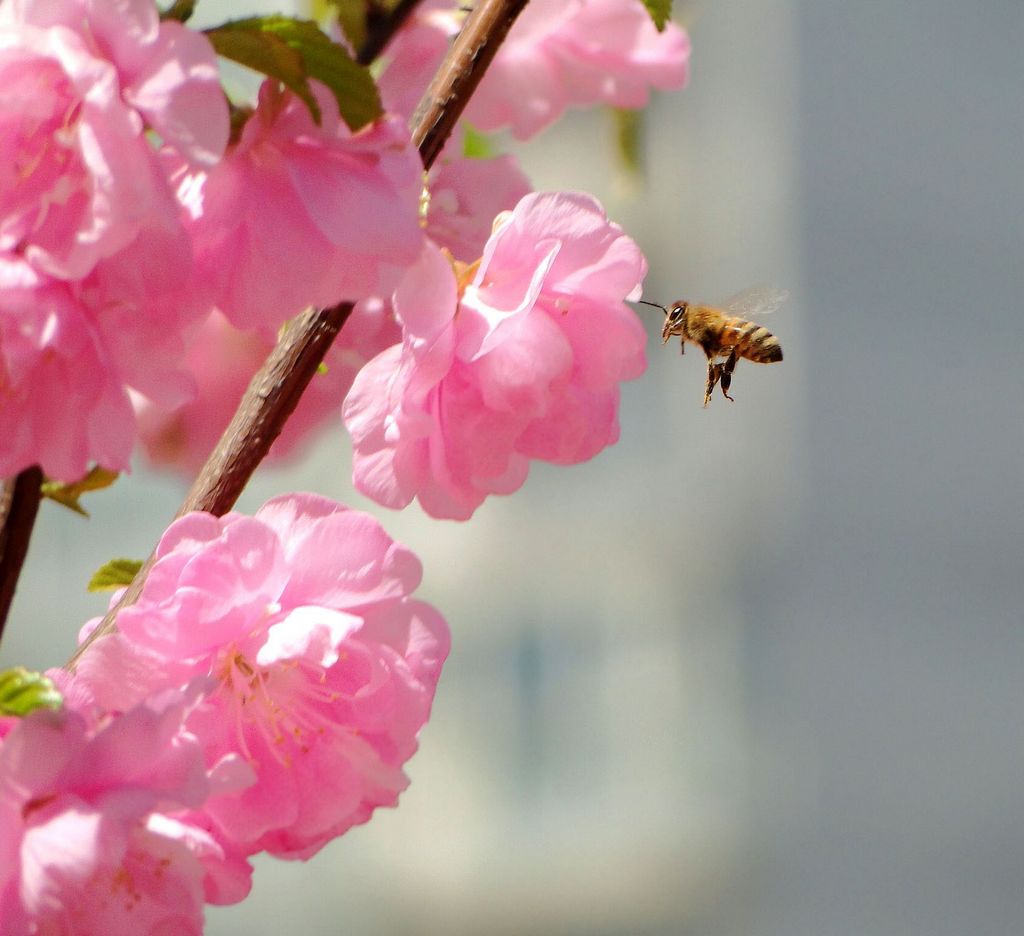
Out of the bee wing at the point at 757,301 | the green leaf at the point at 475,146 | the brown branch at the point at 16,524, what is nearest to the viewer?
the brown branch at the point at 16,524

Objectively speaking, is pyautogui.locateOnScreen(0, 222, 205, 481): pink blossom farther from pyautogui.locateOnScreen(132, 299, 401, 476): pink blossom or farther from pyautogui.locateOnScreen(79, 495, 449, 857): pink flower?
pyautogui.locateOnScreen(132, 299, 401, 476): pink blossom

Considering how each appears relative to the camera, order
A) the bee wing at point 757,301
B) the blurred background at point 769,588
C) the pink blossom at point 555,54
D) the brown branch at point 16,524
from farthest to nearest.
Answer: the blurred background at point 769,588 → the bee wing at point 757,301 → the pink blossom at point 555,54 → the brown branch at point 16,524

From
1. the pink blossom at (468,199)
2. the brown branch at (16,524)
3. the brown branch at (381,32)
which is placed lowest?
the pink blossom at (468,199)

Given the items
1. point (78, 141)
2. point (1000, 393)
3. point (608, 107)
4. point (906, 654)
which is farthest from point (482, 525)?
point (78, 141)

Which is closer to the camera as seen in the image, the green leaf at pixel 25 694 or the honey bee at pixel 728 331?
the green leaf at pixel 25 694

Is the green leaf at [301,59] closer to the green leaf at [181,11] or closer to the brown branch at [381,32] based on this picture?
the green leaf at [181,11]

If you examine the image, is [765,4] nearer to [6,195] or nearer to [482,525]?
[482,525]

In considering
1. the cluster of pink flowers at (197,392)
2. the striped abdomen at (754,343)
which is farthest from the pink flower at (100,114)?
the striped abdomen at (754,343)
